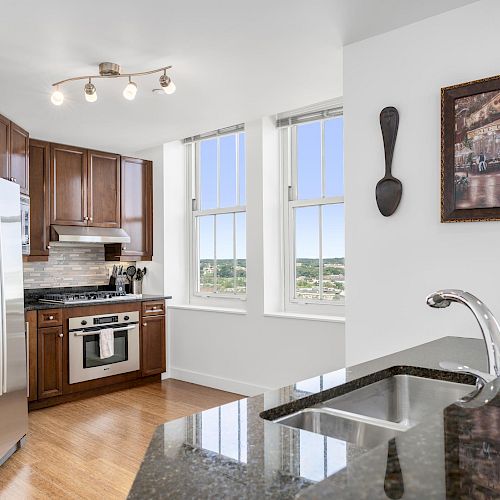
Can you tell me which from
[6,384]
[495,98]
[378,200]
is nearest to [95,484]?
[6,384]

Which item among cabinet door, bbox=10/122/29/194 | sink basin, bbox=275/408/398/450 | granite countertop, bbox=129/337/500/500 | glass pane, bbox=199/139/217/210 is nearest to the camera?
granite countertop, bbox=129/337/500/500

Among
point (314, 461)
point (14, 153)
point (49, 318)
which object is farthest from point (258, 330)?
point (314, 461)

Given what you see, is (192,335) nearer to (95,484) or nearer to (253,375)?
(253,375)

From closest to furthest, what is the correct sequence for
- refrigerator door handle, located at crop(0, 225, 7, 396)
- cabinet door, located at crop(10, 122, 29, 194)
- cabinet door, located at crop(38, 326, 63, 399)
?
refrigerator door handle, located at crop(0, 225, 7, 396) → cabinet door, located at crop(10, 122, 29, 194) → cabinet door, located at crop(38, 326, 63, 399)

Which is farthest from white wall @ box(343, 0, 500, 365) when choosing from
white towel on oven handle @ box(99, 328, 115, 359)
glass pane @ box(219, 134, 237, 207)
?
white towel on oven handle @ box(99, 328, 115, 359)

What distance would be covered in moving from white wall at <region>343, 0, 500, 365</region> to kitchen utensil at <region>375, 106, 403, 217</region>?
33 mm

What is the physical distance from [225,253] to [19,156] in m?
2.04

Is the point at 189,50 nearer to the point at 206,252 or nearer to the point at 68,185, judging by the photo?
the point at 68,185

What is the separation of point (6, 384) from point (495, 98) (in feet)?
10.1

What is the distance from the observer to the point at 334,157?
4.23 meters

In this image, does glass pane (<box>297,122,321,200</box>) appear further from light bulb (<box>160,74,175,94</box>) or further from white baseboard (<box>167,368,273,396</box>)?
white baseboard (<box>167,368,273,396</box>)

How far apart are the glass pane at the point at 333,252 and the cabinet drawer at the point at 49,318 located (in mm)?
2303

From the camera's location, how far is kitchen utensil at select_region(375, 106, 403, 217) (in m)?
2.64

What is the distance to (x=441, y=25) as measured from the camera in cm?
249
